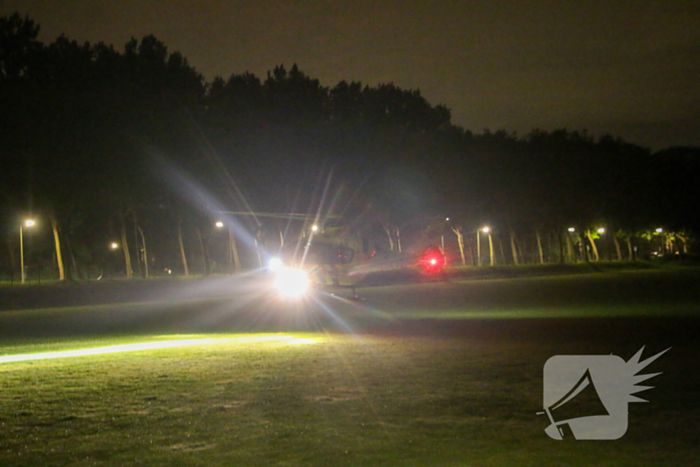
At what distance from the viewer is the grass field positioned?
23.3 ft

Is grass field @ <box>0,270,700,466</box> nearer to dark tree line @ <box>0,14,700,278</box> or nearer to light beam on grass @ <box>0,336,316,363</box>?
light beam on grass @ <box>0,336,316,363</box>

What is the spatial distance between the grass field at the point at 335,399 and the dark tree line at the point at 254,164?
29538 mm

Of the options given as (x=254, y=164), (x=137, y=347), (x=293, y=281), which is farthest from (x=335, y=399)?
(x=254, y=164)

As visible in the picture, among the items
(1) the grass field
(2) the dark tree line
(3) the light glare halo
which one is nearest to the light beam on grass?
(1) the grass field

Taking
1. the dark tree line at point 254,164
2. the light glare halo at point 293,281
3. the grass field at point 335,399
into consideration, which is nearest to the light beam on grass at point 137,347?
the grass field at point 335,399

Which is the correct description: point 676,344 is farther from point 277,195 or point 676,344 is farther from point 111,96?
point 277,195

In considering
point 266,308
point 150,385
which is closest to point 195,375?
point 150,385

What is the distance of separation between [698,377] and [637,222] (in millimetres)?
79209

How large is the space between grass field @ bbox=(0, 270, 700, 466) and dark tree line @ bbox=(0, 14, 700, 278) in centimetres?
2954

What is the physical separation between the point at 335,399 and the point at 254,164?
5036 centimetres

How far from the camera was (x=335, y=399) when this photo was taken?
31.1 ft

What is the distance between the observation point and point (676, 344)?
50.3 ft

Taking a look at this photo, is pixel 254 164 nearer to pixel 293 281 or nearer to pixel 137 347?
pixel 293 281

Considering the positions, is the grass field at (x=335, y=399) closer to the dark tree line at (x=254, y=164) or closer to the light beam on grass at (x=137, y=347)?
the light beam on grass at (x=137, y=347)
